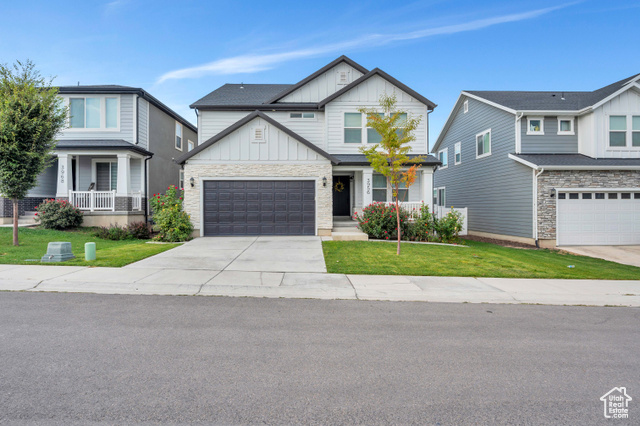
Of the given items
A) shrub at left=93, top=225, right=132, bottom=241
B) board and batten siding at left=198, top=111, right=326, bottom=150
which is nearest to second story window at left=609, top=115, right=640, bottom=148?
board and batten siding at left=198, top=111, right=326, bottom=150

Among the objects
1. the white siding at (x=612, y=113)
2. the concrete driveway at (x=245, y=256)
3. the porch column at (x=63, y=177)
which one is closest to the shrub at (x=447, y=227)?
the concrete driveway at (x=245, y=256)

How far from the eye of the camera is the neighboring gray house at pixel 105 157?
1652 cm

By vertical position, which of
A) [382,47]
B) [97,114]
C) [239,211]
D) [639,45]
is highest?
[382,47]

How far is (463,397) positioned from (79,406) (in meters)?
Result: 3.35

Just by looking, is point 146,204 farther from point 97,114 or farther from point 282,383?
point 282,383

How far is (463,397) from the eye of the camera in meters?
3.13

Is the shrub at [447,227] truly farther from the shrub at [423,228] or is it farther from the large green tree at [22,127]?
the large green tree at [22,127]

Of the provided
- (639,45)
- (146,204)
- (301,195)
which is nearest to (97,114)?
(146,204)

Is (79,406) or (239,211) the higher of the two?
(239,211)

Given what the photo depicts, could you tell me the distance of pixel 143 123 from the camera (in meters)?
18.6

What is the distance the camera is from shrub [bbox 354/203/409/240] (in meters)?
14.7

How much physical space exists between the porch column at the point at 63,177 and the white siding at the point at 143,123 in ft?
11.2

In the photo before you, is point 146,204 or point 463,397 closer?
point 463,397

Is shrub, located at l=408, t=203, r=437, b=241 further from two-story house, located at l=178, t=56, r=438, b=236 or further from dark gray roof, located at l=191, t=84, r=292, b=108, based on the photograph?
dark gray roof, located at l=191, t=84, r=292, b=108
